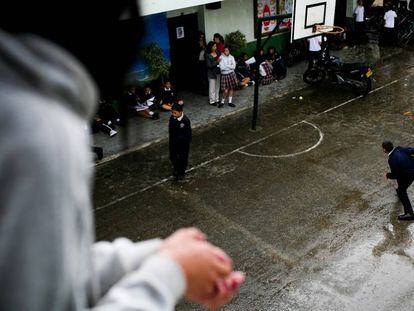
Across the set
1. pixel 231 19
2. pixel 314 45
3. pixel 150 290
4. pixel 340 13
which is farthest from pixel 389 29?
pixel 150 290

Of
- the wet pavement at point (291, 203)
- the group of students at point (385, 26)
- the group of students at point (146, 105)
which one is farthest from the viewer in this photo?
the group of students at point (385, 26)

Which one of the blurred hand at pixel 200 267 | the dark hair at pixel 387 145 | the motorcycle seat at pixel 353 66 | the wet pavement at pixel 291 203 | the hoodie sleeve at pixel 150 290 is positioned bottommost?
the wet pavement at pixel 291 203

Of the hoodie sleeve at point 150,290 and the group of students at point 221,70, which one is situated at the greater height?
the hoodie sleeve at point 150,290

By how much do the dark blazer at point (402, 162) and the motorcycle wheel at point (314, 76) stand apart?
709cm

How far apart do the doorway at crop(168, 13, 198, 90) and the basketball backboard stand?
2857mm

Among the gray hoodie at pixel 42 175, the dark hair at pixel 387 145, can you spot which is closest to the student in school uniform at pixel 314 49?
the dark hair at pixel 387 145

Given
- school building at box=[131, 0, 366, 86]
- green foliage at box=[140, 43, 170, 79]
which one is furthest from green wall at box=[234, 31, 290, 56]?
green foliage at box=[140, 43, 170, 79]

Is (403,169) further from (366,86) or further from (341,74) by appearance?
(341,74)

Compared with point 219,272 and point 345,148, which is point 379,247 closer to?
point 345,148

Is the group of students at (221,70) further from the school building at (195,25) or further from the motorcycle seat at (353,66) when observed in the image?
the motorcycle seat at (353,66)

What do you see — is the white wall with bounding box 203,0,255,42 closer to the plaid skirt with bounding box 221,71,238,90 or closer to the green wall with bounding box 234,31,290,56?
the green wall with bounding box 234,31,290,56

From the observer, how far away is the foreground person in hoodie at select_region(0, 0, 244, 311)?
0.72 meters

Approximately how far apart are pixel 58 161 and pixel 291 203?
Result: 8.06 metres

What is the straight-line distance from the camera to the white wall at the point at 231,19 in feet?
46.4
